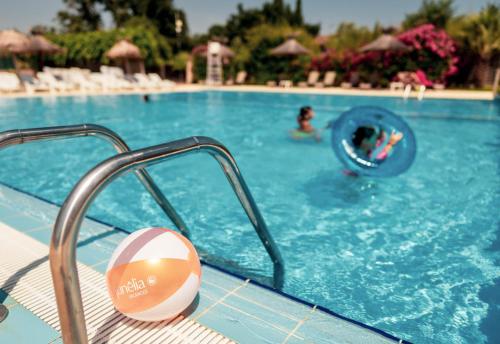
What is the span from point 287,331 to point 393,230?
280cm

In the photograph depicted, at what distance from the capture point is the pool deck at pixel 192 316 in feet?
5.80

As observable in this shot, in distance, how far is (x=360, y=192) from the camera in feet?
17.7

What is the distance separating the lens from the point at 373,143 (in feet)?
17.4

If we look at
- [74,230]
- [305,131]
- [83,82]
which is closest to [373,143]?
[305,131]

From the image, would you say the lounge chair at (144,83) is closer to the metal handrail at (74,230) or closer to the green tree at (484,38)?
the green tree at (484,38)

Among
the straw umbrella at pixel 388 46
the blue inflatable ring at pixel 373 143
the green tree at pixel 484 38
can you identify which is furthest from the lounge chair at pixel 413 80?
the blue inflatable ring at pixel 373 143

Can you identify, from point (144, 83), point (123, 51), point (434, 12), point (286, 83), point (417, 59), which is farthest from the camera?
point (434, 12)

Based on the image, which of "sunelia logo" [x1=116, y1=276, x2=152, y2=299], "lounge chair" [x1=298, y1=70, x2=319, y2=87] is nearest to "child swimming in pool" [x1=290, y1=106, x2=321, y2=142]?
"sunelia logo" [x1=116, y1=276, x2=152, y2=299]

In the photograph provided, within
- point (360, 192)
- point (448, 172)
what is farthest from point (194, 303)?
point (448, 172)

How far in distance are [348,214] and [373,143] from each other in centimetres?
131

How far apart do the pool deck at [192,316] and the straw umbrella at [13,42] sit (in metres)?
20.7

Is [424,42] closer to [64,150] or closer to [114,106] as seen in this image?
[114,106]

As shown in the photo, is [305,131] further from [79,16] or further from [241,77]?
[79,16]

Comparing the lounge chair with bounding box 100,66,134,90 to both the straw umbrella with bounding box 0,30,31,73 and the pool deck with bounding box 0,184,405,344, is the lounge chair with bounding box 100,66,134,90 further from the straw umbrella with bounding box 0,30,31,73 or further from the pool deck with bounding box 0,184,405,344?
the pool deck with bounding box 0,184,405,344
